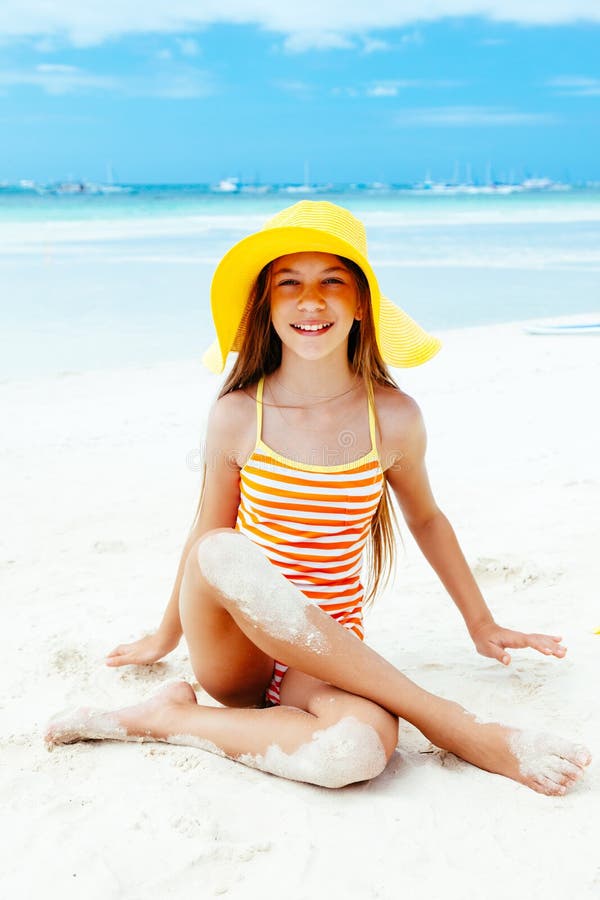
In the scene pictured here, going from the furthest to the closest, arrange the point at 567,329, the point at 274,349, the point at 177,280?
the point at 177,280, the point at 567,329, the point at 274,349

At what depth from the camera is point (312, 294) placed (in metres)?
2.29

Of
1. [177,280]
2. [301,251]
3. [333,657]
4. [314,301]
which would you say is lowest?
[177,280]

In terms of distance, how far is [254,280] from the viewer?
94.6 inches

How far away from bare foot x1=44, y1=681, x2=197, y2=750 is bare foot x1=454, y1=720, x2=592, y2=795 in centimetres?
68

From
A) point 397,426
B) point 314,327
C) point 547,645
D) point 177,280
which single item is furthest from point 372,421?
point 177,280

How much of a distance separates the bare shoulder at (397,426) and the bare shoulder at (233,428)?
1.04ft

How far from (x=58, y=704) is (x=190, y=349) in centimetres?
570

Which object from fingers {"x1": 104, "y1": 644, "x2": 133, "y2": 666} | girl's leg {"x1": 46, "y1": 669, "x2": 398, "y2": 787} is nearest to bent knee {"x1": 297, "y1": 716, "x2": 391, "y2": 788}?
girl's leg {"x1": 46, "y1": 669, "x2": 398, "y2": 787}

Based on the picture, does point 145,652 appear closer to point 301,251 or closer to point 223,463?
point 223,463

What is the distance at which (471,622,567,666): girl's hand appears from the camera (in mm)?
2369

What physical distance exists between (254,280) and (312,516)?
0.63 meters

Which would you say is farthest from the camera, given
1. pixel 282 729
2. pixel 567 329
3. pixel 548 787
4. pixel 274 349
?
pixel 567 329

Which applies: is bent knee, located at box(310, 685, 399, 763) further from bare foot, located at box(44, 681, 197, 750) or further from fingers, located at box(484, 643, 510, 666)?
fingers, located at box(484, 643, 510, 666)

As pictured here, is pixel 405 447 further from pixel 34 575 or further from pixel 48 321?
pixel 48 321
